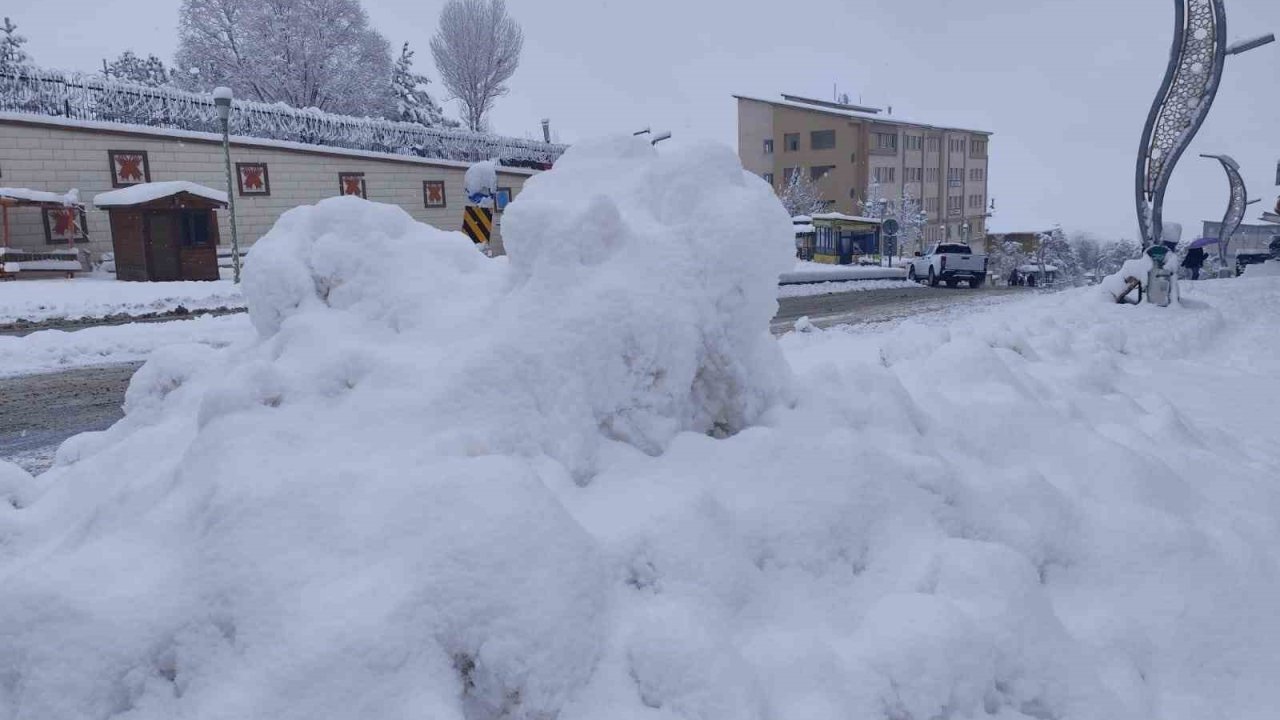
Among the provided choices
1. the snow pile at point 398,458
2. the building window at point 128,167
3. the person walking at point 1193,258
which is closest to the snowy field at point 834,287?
the person walking at point 1193,258

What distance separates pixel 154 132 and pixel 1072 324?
77.1 feet

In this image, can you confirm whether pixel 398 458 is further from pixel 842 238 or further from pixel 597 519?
pixel 842 238

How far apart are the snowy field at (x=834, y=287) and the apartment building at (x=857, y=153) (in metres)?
30.5

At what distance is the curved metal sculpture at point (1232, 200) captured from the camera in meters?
27.2

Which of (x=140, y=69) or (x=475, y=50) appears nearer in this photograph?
(x=140, y=69)

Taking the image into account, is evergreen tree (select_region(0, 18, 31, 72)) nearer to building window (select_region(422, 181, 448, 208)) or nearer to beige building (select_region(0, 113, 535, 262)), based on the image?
beige building (select_region(0, 113, 535, 262))

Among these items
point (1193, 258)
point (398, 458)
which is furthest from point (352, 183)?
point (398, 458)

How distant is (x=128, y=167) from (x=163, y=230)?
163 inches

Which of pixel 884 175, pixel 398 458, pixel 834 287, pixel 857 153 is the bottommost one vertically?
pixel 834 287

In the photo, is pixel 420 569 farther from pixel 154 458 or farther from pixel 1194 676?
pixel 1194 676

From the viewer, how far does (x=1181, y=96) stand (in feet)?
45.6

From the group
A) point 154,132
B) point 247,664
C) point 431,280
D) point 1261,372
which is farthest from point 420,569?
point 154,132

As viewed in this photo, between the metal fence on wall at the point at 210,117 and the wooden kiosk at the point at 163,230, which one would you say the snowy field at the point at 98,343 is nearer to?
the wooden kiosk at the point at 163,230

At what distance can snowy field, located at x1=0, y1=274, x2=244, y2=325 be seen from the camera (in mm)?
14094
